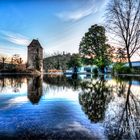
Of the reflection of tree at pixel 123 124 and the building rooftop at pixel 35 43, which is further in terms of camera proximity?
the building rooftop at pixel 35 43

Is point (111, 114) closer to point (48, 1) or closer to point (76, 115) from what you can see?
point (76, 115)

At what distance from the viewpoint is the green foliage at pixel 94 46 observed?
56875 mm

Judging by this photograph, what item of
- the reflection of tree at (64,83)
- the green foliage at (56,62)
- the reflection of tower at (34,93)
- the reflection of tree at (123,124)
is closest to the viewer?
the reflection of tree at (123,124)

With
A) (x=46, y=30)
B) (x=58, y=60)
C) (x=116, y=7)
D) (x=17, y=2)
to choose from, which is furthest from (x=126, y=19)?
(x=58, y=60)

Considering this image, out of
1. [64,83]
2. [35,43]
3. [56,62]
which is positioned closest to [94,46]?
[35,43]

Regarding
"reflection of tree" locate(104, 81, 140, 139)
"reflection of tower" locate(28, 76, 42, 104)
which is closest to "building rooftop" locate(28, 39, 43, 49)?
"reflection of tower" locate(28, 76, 42, 104)

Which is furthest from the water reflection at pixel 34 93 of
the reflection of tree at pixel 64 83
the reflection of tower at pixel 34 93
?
the reflection of tree at pixel 64 83

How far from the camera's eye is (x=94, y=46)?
59.4 m

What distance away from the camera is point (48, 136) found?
3.79 m

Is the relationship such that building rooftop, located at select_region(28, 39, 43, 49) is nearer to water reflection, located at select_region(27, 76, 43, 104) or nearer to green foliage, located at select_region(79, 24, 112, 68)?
green foliage, located at select_region(79, 24, 112, 68)

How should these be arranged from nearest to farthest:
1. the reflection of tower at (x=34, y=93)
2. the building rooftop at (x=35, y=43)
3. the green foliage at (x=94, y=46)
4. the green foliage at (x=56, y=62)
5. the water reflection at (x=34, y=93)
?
1. the water reflection at (x=34, y=93)
2. the reflection of tower at (x=34, y=93)
3. the green foliage at (x=94, y=46)
4. the building rooftop at (x=35, y=43)
5. the green foliage at (x=56, y=62)

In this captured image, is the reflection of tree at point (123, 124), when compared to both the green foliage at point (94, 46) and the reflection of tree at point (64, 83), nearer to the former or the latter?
the reflection of tree at point (64, 83)

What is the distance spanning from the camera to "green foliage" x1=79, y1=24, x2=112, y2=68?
56875 millimetres

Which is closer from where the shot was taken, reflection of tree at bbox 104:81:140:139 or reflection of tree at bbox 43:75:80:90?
reflection of tree at bbox 104:81:140:139
